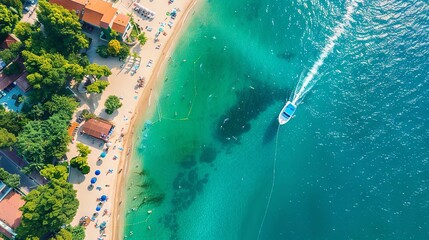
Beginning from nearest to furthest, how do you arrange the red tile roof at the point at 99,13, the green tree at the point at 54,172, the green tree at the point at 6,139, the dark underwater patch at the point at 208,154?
the green tree at the point at 6,139
the green tree at the point at 54,172
the red tile roof at the point at 99,13
the dark underwater patch at the point at 208,154

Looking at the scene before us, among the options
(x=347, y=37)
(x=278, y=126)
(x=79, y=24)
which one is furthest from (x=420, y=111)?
(x=79, y=24)

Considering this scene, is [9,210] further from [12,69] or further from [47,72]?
[12,69]

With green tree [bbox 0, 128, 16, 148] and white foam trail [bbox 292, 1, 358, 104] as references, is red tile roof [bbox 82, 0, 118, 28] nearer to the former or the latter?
green tree [bbox 0, 128, 16, 148]

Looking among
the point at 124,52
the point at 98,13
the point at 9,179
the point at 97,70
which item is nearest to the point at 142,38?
the point at 124,52

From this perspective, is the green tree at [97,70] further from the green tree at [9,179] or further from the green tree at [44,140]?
the green tree at [9,179]

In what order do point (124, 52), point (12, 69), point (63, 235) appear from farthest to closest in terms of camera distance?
point (124, 52) < point (12, 69) < point (63, 235)

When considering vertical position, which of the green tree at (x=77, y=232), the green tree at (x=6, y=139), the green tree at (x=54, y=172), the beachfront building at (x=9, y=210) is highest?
the green tree at (x=6, y=139)

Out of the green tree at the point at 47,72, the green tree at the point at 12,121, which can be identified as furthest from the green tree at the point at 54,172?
the green tree at the point at 47,72
